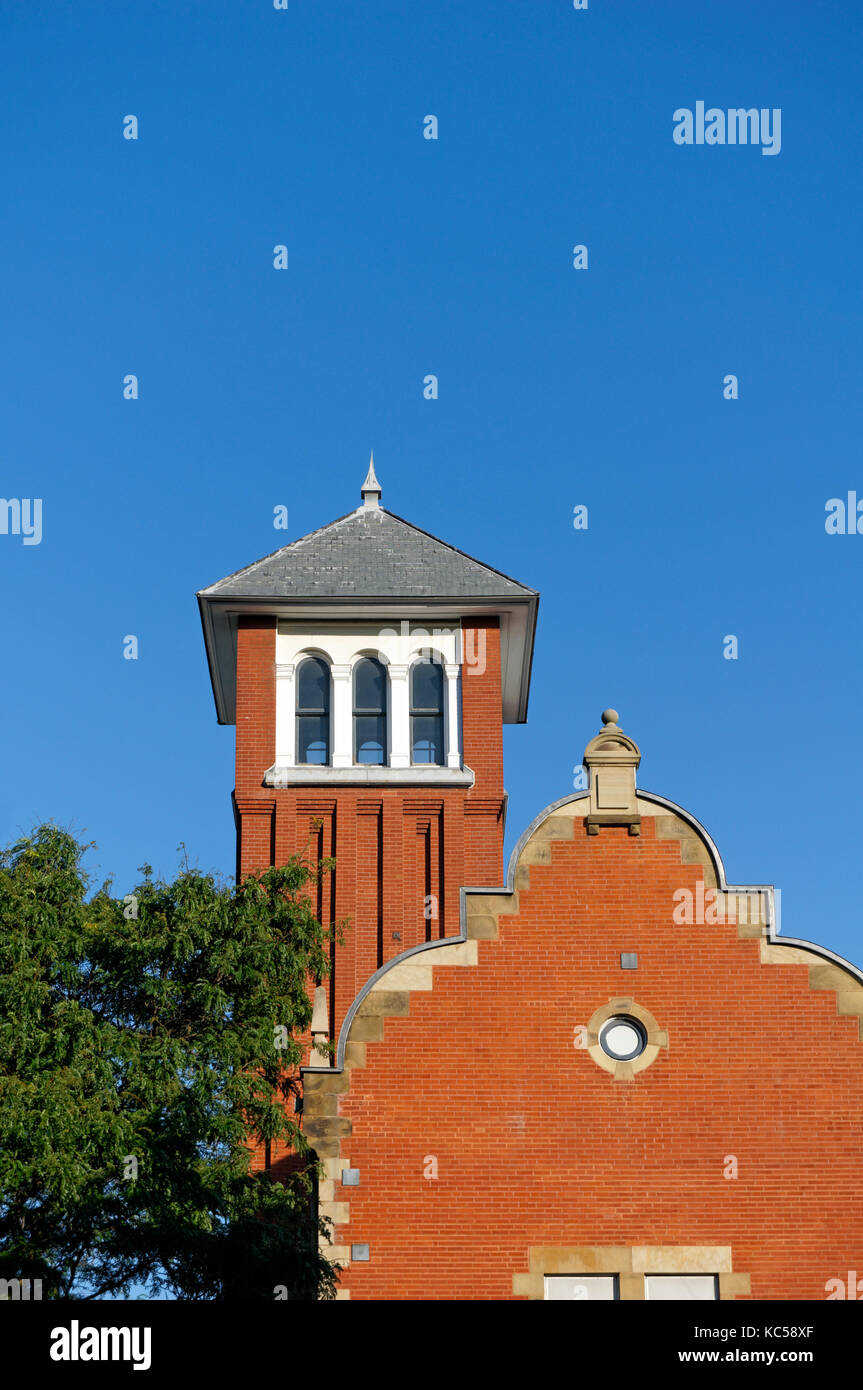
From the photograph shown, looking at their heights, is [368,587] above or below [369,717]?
above

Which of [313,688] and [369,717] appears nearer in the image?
[369,717]

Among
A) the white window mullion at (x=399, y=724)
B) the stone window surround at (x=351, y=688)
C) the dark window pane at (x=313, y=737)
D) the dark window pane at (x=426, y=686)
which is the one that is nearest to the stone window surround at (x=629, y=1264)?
the stone window surround at (x=351, y=688)

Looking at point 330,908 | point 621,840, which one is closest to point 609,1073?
point 621,840

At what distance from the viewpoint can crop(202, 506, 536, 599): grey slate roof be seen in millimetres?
36344

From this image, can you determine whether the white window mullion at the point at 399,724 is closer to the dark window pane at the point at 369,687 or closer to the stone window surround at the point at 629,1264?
the dark window pane at the point at 369,687

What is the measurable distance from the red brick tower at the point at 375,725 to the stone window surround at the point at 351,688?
1.1 inches

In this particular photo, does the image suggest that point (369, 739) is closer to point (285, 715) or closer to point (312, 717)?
point (312, 717)

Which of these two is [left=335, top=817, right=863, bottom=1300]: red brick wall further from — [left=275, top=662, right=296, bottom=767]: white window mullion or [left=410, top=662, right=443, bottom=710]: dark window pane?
[left=410, top=662, right=443, bottom=710]: dark window pane

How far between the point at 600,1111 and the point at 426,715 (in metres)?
15.4

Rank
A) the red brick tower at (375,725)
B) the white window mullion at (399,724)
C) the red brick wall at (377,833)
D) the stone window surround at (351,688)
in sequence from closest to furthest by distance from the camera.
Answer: the red brick wall at (377,833), the red brick tower at (375,725), the stone window surround at (351,688), the white window mullion at (399,724)

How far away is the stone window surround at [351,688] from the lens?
3578 cm

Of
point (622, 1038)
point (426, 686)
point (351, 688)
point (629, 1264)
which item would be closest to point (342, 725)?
point (351, 688)

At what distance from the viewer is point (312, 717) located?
36.3 m
